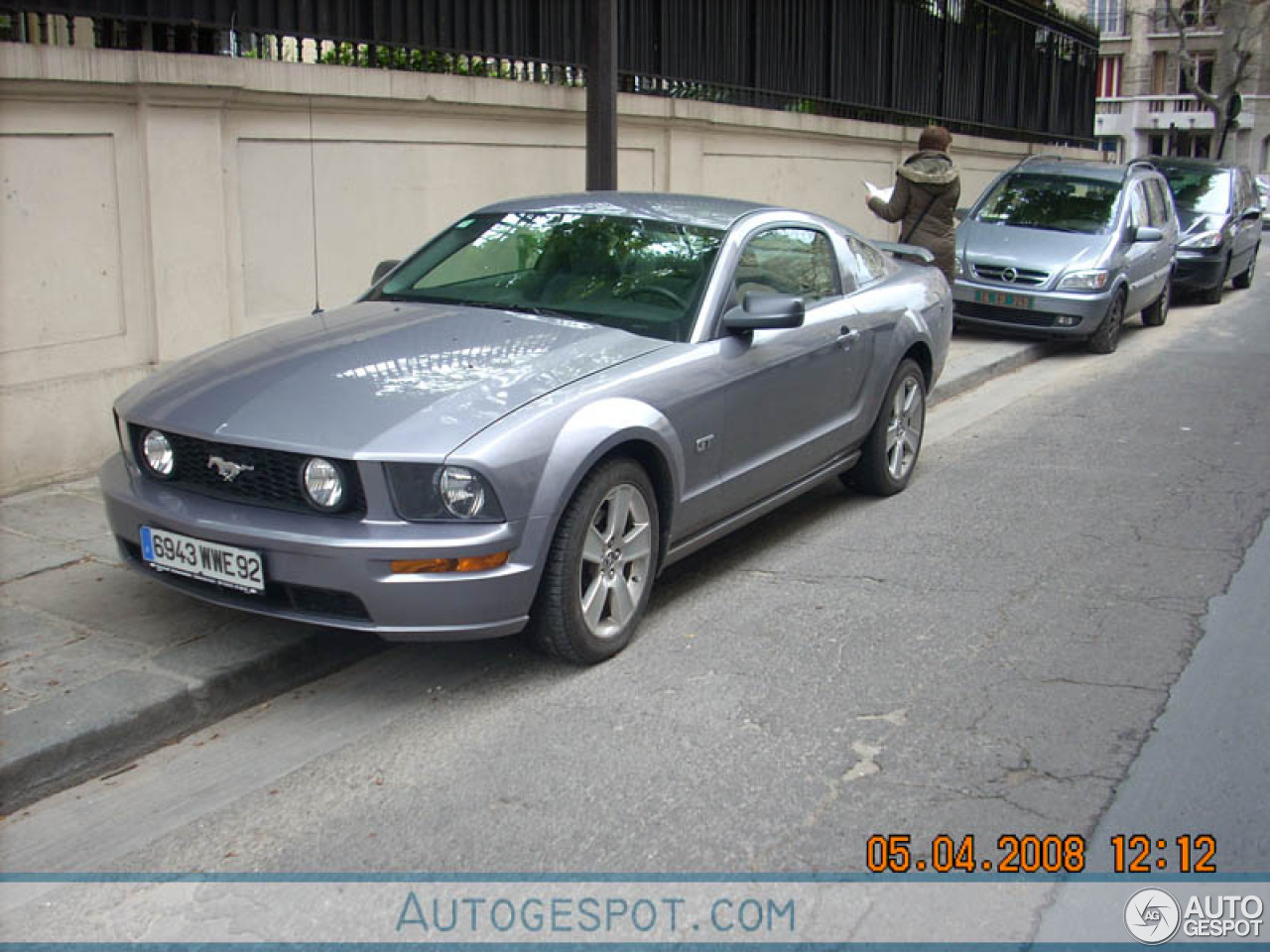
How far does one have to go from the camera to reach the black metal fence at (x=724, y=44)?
A: 7.68 m

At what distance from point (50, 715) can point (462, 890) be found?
1547mm

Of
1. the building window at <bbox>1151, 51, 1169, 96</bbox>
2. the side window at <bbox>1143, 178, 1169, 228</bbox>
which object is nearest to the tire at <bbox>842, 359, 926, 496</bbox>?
the side window at <bbox>1143, 178, 1169, 228</bbox>

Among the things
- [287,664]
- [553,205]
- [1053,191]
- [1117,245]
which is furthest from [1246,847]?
[1053,191]

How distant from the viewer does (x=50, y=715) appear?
418cm

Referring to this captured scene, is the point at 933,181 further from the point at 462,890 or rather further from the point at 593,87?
the point at 462,890

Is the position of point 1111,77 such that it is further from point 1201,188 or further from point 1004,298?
point 1004,298

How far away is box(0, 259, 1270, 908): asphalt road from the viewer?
3.72m

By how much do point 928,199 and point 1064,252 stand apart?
69.5 inches

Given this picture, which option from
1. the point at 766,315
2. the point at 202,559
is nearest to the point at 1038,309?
the point at 766,315

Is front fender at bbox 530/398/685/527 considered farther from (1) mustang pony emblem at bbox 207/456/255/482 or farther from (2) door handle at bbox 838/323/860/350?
(2) door handle at bbox 838/323/860/350

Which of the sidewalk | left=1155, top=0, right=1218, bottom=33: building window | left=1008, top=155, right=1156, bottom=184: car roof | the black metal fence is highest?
left=1155, top=0, right=1218, bottom=33: building window

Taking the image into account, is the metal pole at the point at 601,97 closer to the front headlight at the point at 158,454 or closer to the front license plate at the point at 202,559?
the front headlight at the point at 158,454

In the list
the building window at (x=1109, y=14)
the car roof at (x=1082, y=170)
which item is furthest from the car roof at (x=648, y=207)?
the building window at (x=1109, y=14)

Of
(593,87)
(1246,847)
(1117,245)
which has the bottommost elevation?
(1246,847)
